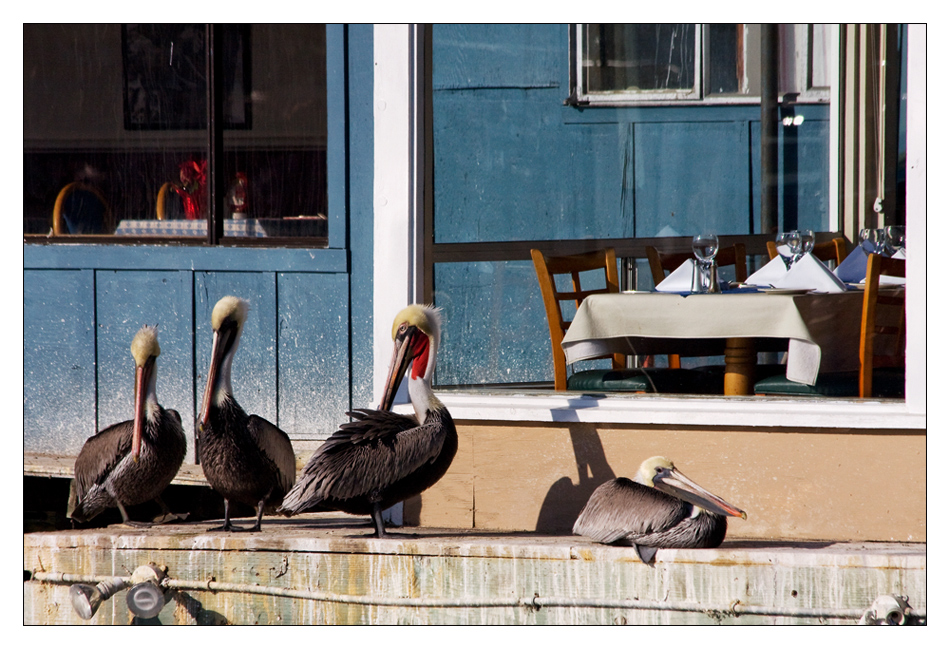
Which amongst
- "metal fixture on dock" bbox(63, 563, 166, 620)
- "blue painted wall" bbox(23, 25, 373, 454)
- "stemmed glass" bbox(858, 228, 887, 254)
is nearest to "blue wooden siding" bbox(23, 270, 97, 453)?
"blue painted wall" bbox(23, 25, 373, 454)

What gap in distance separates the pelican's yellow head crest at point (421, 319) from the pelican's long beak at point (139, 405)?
106 cm

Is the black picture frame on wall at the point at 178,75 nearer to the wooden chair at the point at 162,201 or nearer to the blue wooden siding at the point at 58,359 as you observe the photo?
the wooden chair at the point at 162,201

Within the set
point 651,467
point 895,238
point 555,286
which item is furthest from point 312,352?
point 895,238

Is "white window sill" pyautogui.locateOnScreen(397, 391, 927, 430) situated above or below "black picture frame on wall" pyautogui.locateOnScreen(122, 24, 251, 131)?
below

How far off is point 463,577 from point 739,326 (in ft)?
4.98

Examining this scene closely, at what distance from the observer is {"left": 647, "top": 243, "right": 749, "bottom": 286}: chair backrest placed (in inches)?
204

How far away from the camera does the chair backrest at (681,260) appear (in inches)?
204

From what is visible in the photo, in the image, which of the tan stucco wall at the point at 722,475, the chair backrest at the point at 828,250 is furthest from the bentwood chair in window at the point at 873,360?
the chair backrest at the point at 828,250

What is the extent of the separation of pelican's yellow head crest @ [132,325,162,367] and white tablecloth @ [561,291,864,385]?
69.4 inches

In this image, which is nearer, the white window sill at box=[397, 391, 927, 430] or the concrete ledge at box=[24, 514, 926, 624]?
the concrete ledge at box=[24, 514, 926, 624]

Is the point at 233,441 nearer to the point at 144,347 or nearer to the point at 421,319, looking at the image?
the point at 144,347

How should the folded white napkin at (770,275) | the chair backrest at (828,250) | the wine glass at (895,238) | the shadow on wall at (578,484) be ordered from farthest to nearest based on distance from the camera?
the chair backrest at (828,250), the wine glass at (895,238), the folded white napkin at (770,275), the shadow on wall at (578,484)

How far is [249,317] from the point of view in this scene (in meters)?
4.57

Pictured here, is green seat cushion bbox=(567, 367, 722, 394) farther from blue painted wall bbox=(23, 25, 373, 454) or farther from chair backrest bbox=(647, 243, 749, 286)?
blue painted wall bbox=(23, 25, 373, 454)
